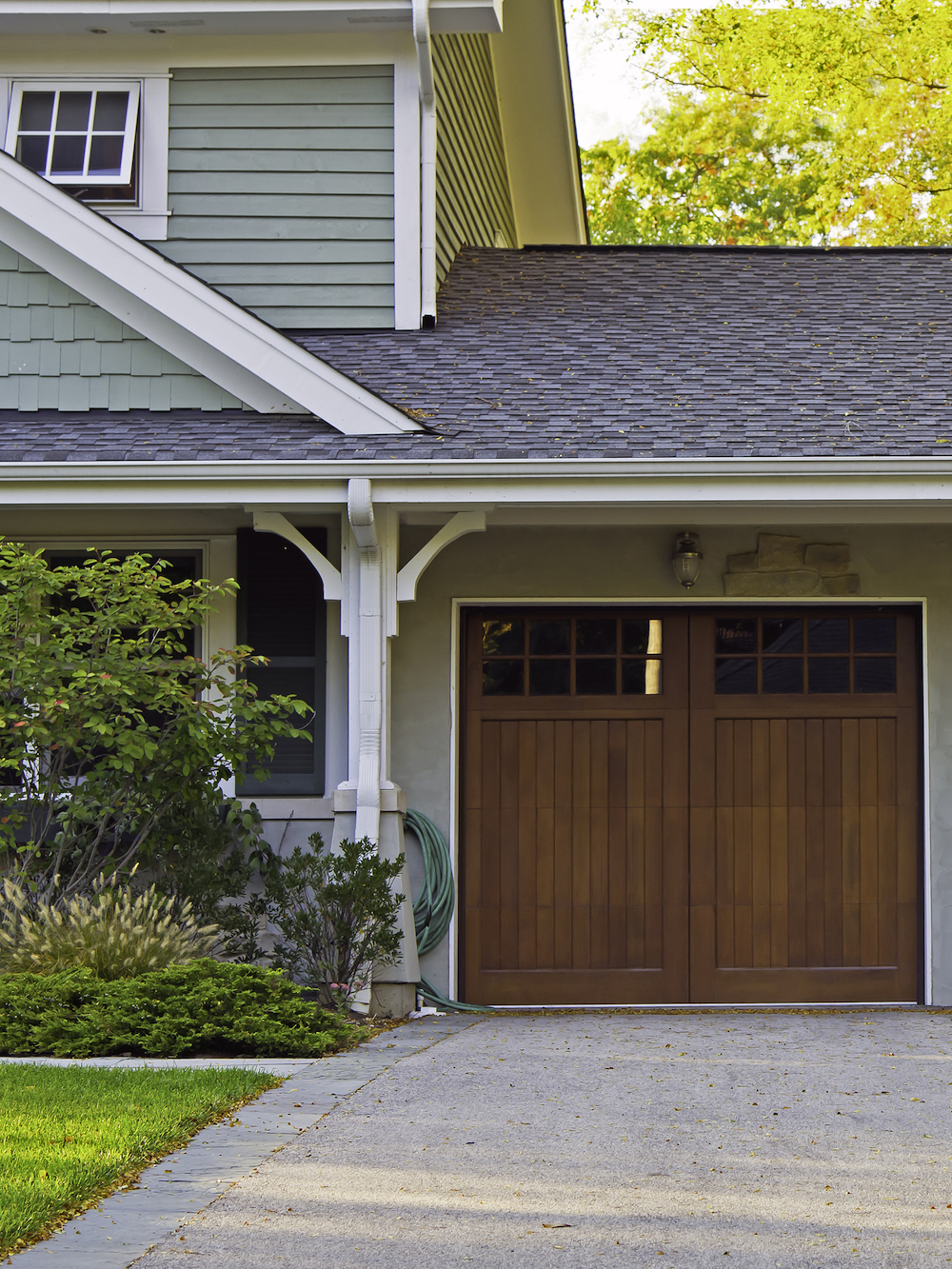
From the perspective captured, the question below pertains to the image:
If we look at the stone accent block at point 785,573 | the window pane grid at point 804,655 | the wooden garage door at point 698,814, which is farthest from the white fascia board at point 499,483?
the wooden garage door at point 698,814

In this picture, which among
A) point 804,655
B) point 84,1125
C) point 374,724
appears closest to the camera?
point 84,1125

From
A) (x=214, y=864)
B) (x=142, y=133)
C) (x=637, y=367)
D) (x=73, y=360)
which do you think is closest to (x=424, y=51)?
(x=142, y=133)

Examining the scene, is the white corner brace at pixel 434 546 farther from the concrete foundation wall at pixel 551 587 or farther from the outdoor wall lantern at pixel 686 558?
the outdoor wall lantern at pixel 686 558

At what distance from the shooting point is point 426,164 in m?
9.15

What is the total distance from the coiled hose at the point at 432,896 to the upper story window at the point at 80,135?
183 inches

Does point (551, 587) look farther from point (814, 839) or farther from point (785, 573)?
point (814, 839)

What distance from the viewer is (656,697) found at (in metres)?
8.10

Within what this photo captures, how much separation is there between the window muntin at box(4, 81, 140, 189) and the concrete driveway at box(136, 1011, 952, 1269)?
628cm

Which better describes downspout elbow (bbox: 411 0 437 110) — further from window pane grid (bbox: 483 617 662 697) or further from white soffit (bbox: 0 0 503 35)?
window pane grid (bbox: 483 617 662 697)

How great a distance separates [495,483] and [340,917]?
90.5 inches

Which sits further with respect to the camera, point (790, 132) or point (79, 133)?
point (790, 132)

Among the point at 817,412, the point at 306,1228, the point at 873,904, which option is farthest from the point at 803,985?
the point at 306,1228

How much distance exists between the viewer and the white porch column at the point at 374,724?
23.4 ft

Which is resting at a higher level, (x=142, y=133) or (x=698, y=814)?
(x=142, y=133)
